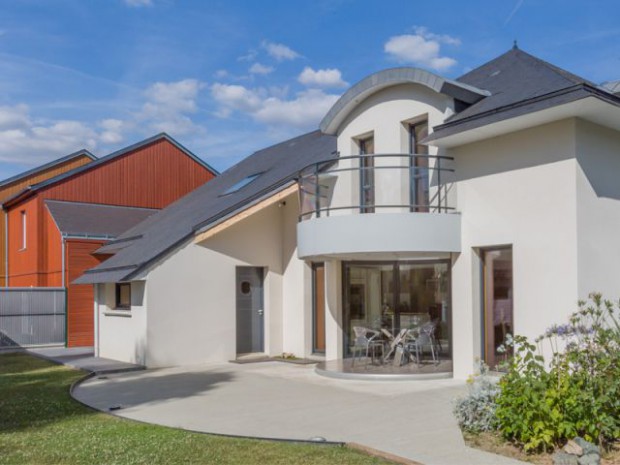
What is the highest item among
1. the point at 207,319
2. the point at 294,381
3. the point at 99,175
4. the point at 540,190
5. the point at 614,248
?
the point at 99,175

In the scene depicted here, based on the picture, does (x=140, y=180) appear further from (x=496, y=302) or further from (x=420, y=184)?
(x=496, y=302)

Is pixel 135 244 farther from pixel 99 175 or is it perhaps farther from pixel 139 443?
pixel 139 443

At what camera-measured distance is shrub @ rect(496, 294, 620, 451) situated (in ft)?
21.9

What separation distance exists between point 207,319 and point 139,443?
875 cm

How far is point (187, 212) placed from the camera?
20344 millimetres

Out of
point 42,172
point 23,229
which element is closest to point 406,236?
point 23,229

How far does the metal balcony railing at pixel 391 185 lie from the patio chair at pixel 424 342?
2620 mm

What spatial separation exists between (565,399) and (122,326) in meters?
12.7

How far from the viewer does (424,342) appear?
13.7 meters

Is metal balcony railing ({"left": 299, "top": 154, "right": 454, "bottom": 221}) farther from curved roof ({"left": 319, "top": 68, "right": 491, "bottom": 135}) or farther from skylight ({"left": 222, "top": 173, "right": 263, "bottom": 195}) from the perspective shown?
skylight ({"left": 222, "top": 173, "right": 263, "bottom": 195})

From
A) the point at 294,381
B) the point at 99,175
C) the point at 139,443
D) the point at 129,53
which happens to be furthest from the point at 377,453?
the point at 99,175

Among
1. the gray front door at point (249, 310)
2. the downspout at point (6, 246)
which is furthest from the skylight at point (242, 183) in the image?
the downspout at point (6, 246)

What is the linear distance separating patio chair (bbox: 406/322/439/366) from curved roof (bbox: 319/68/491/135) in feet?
15.8

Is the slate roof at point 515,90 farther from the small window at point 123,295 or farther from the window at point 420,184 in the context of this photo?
the small window at point 123,295
